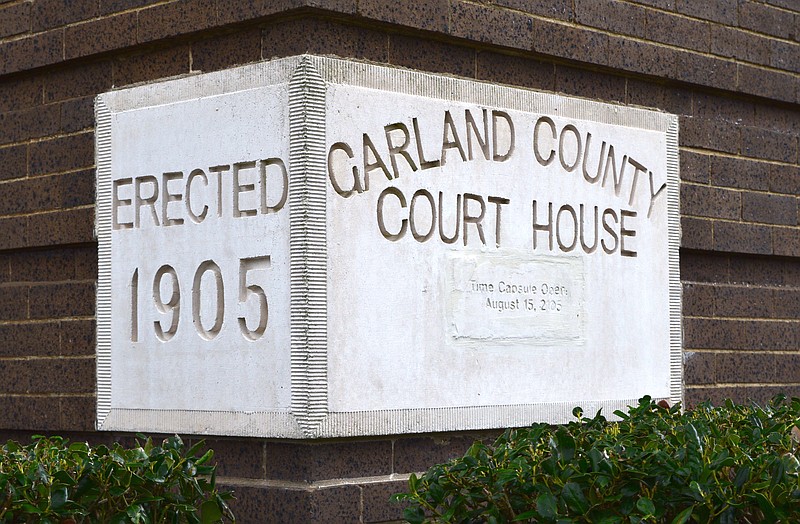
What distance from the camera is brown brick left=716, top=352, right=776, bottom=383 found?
677 centimetres

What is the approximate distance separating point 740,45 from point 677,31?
525 mm

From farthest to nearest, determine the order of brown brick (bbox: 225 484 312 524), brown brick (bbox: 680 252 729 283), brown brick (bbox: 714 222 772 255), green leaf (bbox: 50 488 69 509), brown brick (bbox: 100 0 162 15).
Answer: brown brick (bbox: 714 222 772 255), brown brick (bbox: 680 252 729 283), brown brick (bbox: 100 0 162 15), brown brick (bbox: 225 484 312 524), green leaf (bbox: 50 488 69 509)

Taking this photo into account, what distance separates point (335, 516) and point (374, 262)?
0.95 m

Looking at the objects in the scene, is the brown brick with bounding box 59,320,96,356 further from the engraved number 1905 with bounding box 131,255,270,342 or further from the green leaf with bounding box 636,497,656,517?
the green leaf with bounding box 636,497,656,517

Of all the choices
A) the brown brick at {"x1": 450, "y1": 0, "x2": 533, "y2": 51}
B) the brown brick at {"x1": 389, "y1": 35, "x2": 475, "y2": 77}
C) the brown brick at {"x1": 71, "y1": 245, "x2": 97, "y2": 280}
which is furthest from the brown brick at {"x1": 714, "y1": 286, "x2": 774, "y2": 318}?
the brown brick at {"x1": 71, "y1": 245, "x2": 97, "y2": 280}

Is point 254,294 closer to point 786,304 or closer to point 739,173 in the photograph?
point 739,173

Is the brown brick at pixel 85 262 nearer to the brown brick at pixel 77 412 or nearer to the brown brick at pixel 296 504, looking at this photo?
the brown brick at pixel 77 412

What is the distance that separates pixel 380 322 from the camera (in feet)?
16.9

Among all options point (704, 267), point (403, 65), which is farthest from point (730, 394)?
point (403, 65)

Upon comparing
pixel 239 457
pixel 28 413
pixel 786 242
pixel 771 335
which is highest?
pixel 786 242

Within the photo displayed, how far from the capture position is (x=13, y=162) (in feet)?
20.5

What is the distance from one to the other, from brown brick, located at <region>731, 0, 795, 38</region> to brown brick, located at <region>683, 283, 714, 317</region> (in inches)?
53.3

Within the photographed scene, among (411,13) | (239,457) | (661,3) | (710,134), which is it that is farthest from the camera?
(710,134)

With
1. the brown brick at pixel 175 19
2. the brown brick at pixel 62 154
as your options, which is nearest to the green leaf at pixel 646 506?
the brown brick at pixel 175 19
